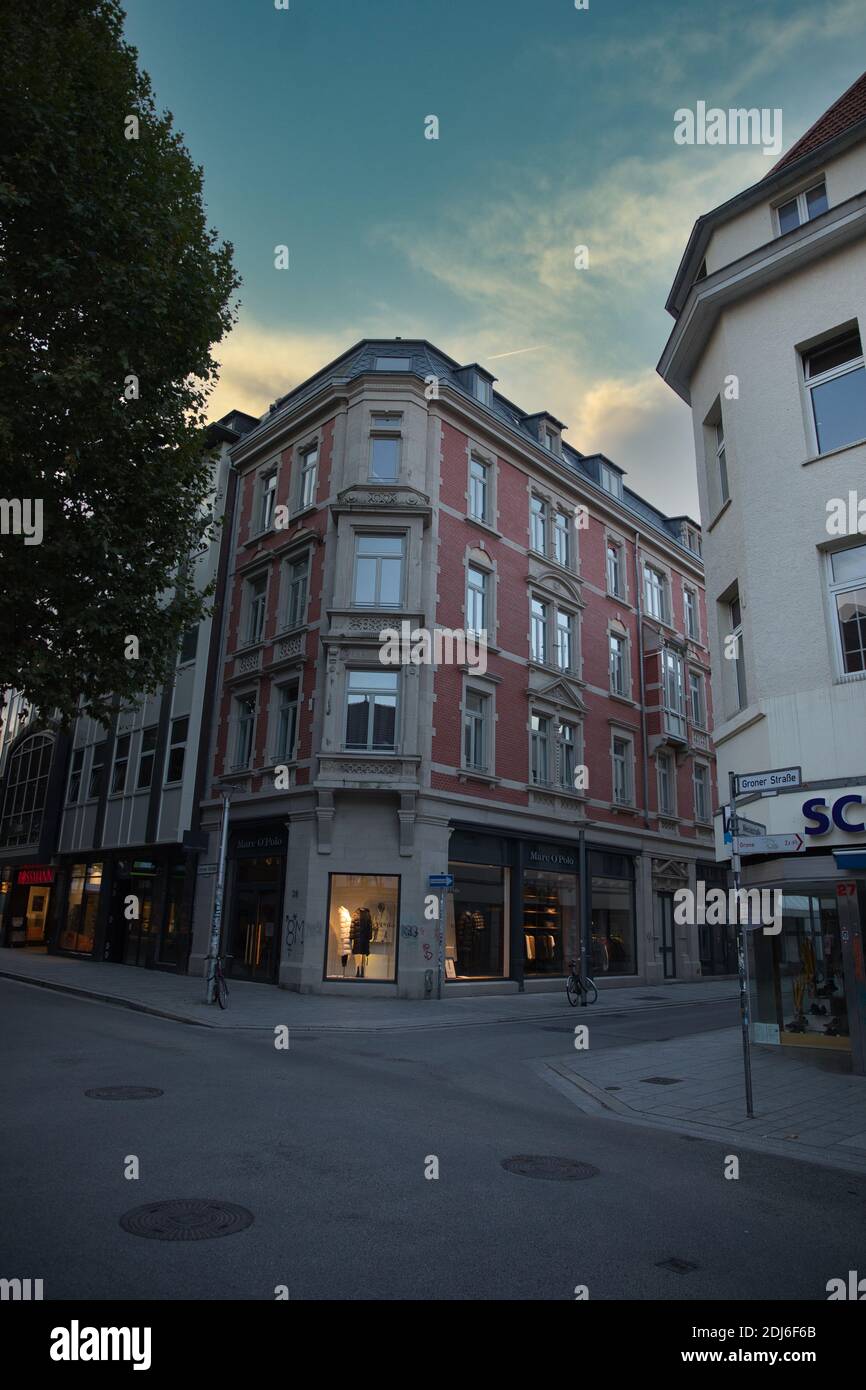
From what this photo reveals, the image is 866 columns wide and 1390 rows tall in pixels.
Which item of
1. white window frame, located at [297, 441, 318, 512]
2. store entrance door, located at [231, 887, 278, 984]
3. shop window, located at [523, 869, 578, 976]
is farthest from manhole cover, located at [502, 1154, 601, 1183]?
white window frame, located at [297, 441, 318, 512]

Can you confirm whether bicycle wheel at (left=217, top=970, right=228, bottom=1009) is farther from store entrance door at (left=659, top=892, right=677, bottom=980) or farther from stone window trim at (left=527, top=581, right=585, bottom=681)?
store entrance door at (left=659, top=892, right=677, bottom=980)

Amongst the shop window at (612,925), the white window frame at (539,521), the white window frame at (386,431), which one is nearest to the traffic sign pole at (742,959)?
the white window frame at (386,431)

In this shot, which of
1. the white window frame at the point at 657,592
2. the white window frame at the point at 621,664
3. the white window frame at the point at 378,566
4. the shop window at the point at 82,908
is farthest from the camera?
the white window frame at the point at 657,592

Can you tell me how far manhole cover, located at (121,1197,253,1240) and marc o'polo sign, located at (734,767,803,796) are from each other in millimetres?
7034

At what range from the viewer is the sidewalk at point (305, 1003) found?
16.9m

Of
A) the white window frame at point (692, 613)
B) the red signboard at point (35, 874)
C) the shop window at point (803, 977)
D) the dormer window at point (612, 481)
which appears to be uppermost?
the dormer window at point (612, 481)

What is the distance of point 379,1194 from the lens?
591cm

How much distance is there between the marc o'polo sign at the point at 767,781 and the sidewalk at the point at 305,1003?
9.64 metres

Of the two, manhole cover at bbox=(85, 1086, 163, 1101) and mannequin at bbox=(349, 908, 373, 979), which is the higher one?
mannequin at bbox=(349, 908, 373, 979)

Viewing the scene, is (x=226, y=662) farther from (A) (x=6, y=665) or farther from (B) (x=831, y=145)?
(B) (x=831, y=145)

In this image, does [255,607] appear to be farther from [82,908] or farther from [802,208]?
[802,208]

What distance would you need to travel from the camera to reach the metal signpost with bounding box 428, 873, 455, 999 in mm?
21812

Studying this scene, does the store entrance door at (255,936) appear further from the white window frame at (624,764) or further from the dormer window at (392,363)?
the dormer window at (392,363)
